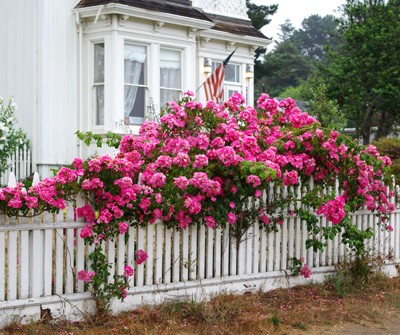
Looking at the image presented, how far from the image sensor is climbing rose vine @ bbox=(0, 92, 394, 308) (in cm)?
710

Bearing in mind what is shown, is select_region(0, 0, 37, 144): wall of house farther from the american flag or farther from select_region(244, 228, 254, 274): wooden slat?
select_region(244, 228, 254, 274): wooden slat

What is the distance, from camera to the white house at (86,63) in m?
15.6

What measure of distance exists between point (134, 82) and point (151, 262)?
31.1 ft

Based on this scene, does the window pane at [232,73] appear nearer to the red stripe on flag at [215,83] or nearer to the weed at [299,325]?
the red stripe on flag at [215,83]

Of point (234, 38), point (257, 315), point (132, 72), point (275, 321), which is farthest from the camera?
point (234, 38)

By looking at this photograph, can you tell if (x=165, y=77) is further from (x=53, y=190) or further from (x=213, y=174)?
(x=53, y=190)

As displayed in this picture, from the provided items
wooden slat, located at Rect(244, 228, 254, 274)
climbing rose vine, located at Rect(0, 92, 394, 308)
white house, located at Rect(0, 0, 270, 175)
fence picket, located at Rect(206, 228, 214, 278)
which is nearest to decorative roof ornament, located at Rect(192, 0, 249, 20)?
white house, located at Rect(0, 0, 270, 175)

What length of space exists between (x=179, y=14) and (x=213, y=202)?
9.61 m

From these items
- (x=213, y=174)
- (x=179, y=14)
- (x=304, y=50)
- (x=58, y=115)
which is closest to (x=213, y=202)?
(x=213, y=174)

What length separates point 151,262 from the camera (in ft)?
25.0

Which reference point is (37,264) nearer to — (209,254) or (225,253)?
(209,254)

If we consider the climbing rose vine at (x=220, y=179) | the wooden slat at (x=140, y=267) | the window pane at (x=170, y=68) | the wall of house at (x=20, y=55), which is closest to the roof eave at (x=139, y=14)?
the window pane at (x=170, y=68)

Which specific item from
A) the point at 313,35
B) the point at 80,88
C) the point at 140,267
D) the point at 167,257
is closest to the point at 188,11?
the point at 80,88

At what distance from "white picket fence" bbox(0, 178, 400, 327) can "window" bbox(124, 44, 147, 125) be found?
305 inches
